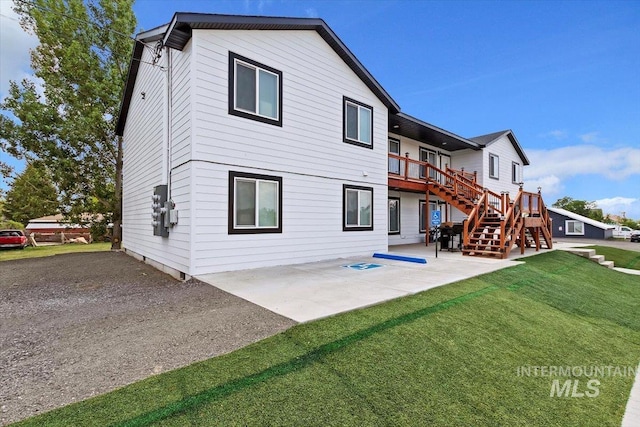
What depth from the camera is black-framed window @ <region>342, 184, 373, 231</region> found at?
9.91 m

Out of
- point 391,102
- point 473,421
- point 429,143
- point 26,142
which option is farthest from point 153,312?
point 26,142

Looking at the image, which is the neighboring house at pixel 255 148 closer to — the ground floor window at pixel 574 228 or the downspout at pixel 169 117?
the downspout at pixel 169 117

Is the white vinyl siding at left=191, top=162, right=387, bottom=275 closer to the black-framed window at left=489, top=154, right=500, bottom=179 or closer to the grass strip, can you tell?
the grass strip

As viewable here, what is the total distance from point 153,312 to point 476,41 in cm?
2128

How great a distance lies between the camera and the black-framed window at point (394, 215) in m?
14.5

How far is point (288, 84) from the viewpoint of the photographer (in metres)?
8.41

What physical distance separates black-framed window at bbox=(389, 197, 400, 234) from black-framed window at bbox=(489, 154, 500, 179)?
720 cm

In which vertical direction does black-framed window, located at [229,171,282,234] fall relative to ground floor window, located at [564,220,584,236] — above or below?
above

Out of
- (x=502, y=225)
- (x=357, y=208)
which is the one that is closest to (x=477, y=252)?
(x=502, y=225)

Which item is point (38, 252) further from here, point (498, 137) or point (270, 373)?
point (498, 137)

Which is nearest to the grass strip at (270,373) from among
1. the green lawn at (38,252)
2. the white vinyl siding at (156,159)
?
the white vinyl siding at (156,159)

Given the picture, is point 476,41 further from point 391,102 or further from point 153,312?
point 153,312

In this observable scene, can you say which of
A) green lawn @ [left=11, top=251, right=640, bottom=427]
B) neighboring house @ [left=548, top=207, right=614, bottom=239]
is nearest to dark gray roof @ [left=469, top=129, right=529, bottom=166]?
neighboring house @ [left=548, top=207, right=614, bottom=239]

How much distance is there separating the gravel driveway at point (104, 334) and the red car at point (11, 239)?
19.3 m
